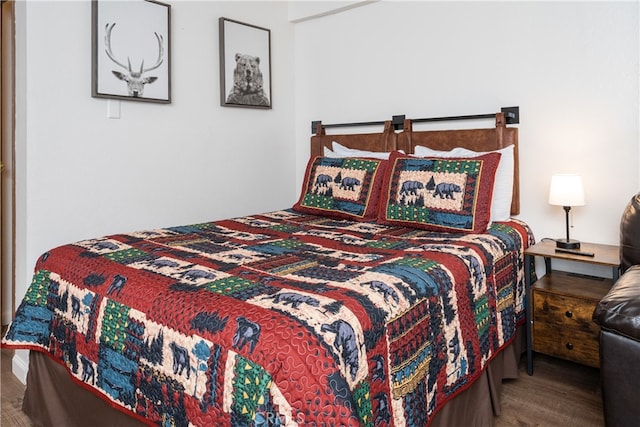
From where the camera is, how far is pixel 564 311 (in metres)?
2.14

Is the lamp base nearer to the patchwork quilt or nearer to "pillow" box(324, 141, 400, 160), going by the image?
the patchwork quilt

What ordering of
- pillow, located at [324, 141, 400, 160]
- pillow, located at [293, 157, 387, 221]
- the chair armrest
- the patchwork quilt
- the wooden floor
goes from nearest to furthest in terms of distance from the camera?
the patchwork quilt < the chair armrest < the wooden floor < pillow, located at [293, 157, 387, 221] < pillow, located at [324, 141, 400, 160]

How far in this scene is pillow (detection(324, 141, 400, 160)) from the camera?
9.73 ft

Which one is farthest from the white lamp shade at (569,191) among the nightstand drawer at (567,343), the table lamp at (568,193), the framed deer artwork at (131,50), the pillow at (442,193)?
the framed deer artwork at (131,50)

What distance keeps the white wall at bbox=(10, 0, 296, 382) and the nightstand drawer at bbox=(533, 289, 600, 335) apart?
83.8 inches

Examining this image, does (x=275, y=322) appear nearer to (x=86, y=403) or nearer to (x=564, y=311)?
(x=86, y=403)

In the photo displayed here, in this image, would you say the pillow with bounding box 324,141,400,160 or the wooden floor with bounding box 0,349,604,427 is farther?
the pillow with bounding box 324,141,400,160

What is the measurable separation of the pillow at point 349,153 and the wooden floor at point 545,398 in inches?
57.9

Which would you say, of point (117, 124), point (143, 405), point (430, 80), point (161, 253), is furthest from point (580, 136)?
point (117, 124)

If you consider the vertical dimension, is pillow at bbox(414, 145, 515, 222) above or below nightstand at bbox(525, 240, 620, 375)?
above

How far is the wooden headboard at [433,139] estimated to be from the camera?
269 centimetres

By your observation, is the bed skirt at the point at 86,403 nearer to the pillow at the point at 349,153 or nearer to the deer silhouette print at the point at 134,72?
the pillow at the point at 349,153

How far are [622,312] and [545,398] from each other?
32.7 inches

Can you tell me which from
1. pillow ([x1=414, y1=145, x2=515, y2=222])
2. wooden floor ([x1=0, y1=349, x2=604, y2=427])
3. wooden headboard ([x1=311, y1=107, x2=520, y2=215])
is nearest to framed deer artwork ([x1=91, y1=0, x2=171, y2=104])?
wooden headboard ([x1=311, y1=107, x2=520, y2=215])
